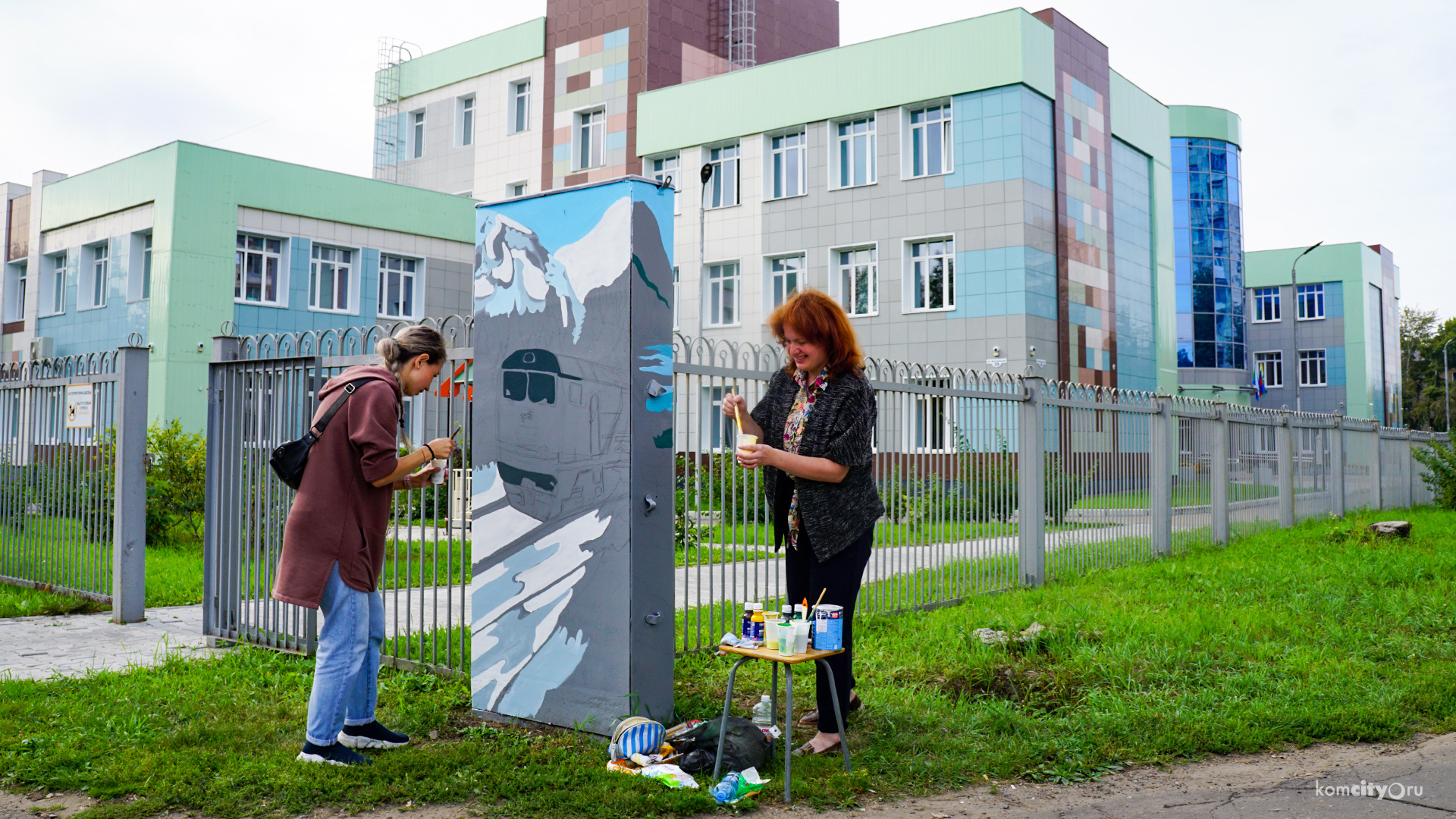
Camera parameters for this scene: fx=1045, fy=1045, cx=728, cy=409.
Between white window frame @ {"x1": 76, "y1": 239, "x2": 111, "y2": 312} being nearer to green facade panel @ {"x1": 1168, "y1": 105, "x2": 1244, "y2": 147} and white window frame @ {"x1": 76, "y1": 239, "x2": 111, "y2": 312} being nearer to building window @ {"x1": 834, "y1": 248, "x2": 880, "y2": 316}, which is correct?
building window @ {"x1": 834, "y1": 248, "x2": 880, "y2": 316}

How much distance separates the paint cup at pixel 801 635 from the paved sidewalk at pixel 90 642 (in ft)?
14.8

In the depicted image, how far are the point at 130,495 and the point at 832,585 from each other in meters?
6.37

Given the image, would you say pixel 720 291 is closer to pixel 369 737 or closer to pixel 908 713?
pixel 908 713

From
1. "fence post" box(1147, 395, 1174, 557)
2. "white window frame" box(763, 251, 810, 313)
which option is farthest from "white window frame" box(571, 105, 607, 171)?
"fence post" box(1147, 395, 1174, 557)

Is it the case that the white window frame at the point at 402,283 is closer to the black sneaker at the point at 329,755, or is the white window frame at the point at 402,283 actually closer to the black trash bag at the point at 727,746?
the black sneaker at the point at 329,755

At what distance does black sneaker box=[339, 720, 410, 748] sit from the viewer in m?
4.82

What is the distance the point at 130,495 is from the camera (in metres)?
8.34

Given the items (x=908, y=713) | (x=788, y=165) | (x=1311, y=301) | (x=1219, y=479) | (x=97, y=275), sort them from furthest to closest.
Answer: (x=1311, y=301), (x=788, y=165), (x=97, y=275), (x=1219, y=479), (x=908, y=713)

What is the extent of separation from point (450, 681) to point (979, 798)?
309 centimetres

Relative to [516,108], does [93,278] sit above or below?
below

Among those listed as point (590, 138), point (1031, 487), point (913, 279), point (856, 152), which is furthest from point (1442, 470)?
point (590, 138)

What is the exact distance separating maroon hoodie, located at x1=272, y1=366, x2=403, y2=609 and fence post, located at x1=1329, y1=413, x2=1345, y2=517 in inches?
719

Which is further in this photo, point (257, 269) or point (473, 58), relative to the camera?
point (473, 58)

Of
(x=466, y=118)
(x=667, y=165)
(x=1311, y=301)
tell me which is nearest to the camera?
(x=667, y=165)
